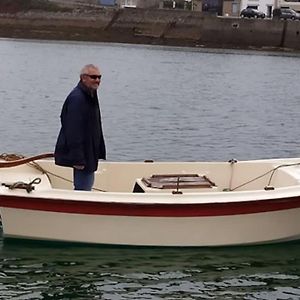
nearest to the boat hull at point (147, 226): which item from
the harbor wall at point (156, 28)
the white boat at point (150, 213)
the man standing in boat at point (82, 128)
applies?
the white boat at point (150, 213)

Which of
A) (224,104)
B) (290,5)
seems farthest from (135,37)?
(224,104)

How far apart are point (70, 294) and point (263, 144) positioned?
11.3 metres

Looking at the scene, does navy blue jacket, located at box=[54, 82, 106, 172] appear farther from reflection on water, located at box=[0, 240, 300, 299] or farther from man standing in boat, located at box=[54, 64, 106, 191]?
reflection on water, located at box=[0, 240, 300, 299]

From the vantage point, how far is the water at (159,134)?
7.78m

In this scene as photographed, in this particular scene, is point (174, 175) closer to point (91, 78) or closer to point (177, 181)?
point (177, 181)

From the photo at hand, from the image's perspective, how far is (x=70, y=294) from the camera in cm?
746

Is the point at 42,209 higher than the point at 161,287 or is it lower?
higher

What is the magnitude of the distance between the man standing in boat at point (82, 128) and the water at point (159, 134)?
926mm

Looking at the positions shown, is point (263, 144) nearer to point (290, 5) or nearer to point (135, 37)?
point (135, 37)

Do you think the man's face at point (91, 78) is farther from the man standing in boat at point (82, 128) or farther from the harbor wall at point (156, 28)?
the harbor wall at point (156, 28)

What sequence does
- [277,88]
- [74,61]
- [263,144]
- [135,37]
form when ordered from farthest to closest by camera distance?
[135,37], [74,61], [277,88], [263,144]

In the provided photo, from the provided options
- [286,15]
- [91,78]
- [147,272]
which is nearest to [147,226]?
[147,272]

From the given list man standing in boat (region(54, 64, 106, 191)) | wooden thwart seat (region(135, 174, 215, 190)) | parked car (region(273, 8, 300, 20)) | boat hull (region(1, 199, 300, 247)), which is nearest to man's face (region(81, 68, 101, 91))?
man standing in boat (region(54, 64, 106, 191))

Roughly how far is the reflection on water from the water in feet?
0.03
